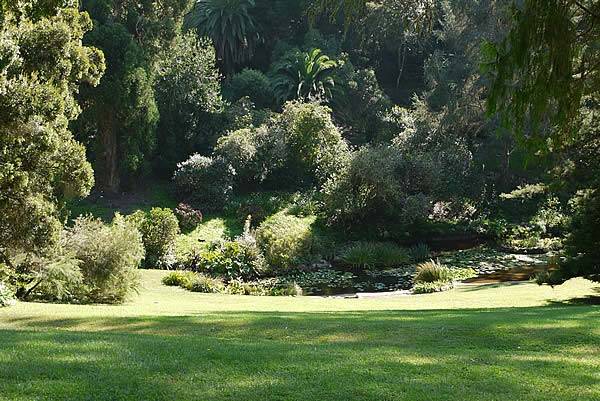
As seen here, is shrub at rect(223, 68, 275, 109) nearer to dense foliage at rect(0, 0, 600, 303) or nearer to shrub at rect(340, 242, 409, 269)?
dense foliage at rect(0, 0, 600, 303)

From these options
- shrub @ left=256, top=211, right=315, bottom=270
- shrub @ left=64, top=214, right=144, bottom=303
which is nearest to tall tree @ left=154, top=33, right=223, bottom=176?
shrub @ left=256, top=211, right=315, bottom=270

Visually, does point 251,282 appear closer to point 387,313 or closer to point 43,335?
point 387,313

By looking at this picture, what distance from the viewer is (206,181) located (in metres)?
30.4

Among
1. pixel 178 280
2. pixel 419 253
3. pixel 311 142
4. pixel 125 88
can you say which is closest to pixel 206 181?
pixel 125 88

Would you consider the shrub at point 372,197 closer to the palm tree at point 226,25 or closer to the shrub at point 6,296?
the shrub at point 6,296

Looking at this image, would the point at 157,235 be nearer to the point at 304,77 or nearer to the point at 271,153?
the point at 271,153

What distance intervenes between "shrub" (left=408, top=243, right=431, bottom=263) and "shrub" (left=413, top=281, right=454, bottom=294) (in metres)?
5.98

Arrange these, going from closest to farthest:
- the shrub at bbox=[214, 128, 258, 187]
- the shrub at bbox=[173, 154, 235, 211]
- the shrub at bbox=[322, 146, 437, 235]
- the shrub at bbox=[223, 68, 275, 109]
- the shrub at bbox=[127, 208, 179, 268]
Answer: the shrub at bbox=[127, 208, 179, 268], the shrub at bbox=[322, 146, 437, 235], the shrub at bbox=[173, 154, 235, 211], the shrub at bbox=[214, 128, 258, 187], the shrub at bbox=[223, 68, 275, 109]

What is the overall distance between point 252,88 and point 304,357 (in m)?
34.8

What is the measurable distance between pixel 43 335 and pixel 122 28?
2246 cm

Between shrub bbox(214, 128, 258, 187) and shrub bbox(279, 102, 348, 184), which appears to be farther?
shrub bbox(279, 102, 348, 184)

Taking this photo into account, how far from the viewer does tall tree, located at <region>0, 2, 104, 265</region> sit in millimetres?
12637

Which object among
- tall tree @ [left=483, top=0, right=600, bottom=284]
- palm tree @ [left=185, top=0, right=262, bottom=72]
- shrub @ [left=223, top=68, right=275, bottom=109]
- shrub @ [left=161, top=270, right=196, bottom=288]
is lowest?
shrub @ [left=161, top=270, right=196, bottom=288]

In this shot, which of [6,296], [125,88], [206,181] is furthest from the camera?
[206,181]
